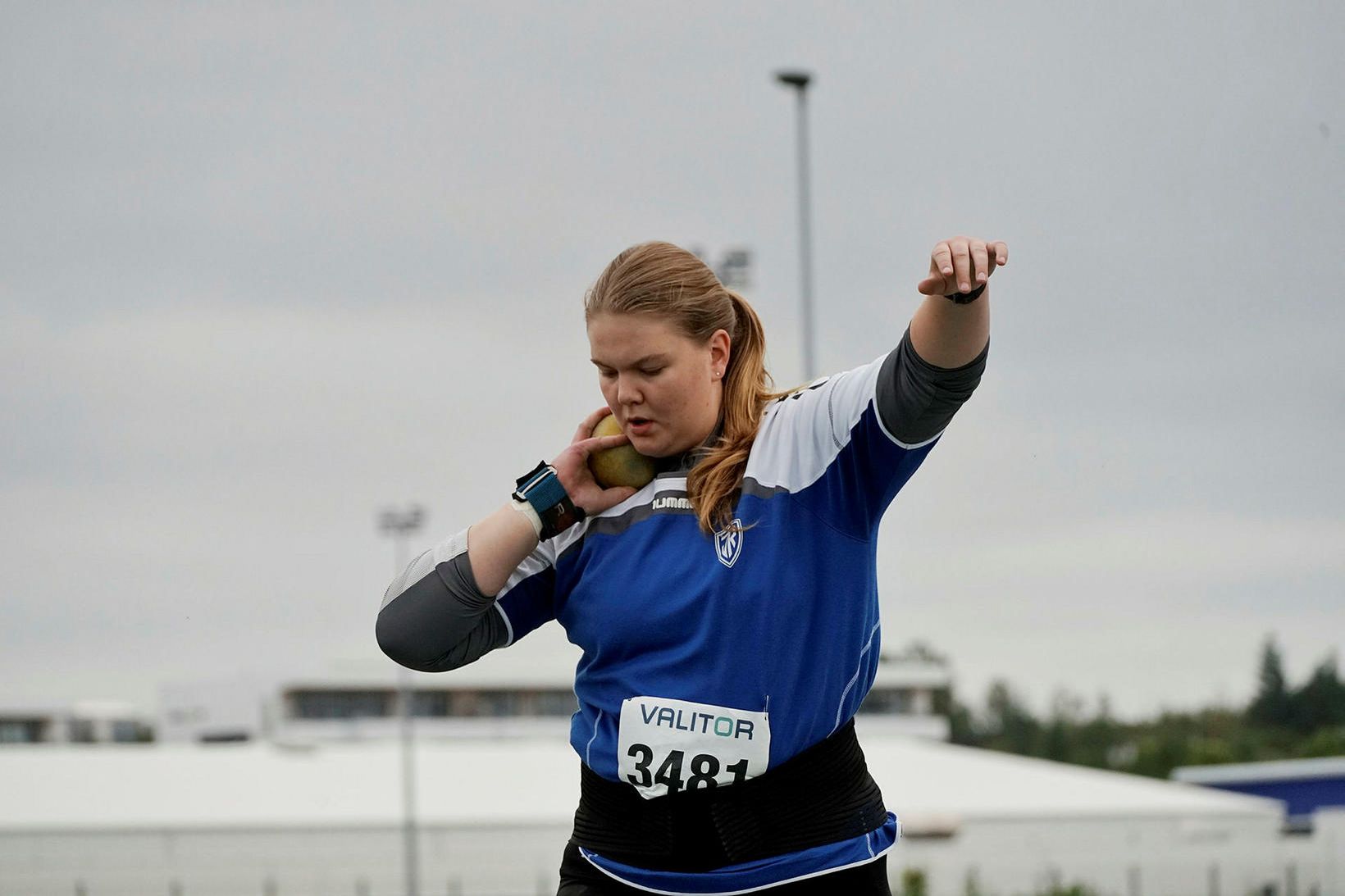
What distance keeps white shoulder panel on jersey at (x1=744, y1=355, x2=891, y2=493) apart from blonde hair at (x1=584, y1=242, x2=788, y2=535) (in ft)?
0.14

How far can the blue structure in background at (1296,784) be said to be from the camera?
42.5 m

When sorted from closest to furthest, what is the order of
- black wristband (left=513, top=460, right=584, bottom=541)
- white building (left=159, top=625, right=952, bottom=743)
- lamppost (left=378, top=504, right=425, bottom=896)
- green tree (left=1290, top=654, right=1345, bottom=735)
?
black wristband (left=513, top=460, right=584, bottom=541)
lamppost (left=378, top=504, right=425, bottom=896)
white building (left=159, top=625, right=952, bottom=743)
green tree (left=1290, top=654, right=1345, bottom=735)

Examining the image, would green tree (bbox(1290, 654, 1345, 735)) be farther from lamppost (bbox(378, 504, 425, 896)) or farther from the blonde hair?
the blonde hair

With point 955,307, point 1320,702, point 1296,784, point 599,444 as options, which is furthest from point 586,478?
point 1320,702

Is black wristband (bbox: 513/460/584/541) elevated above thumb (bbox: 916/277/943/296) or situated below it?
below

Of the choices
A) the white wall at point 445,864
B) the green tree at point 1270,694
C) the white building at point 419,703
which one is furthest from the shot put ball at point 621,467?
the green tree at point 1270,694

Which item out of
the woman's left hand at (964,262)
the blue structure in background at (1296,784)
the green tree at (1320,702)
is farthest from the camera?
the green tree at (1320,702)

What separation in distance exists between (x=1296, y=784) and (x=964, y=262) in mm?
44993

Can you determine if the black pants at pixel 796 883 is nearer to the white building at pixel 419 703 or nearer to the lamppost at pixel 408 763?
the lamppost at pixel 408 763

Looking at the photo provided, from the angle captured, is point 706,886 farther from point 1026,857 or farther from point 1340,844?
point 1340,844

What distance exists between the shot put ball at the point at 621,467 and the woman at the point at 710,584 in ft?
0.06

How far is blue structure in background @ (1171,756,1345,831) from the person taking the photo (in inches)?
1674

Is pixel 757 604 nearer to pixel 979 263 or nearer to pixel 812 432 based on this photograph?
pixel 812 432

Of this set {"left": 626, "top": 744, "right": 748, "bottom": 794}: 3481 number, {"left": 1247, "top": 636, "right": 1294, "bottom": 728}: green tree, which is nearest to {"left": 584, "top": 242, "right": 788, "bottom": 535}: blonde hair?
{"left": 626, "top": 744, "right": 748, "bottom": 794}: 3481 number
